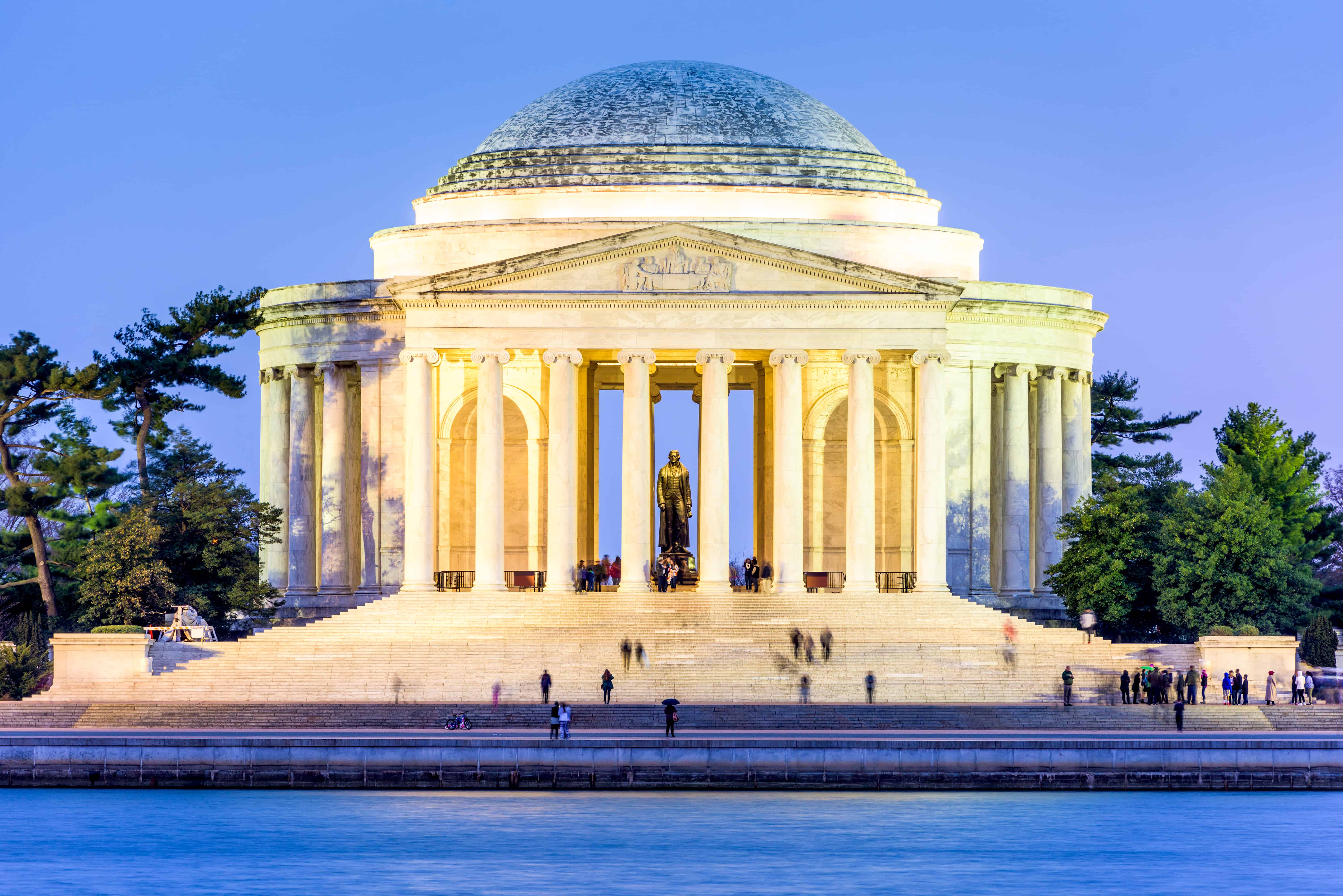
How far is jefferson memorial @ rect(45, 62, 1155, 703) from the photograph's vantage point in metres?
74.2

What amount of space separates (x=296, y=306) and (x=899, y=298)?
2427cm

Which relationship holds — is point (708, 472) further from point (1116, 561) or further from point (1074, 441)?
point (1074, 441)

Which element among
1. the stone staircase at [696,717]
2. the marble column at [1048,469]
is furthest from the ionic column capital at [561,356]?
the marble column at [1048,469]

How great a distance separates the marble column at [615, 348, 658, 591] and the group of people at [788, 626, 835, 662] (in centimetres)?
806

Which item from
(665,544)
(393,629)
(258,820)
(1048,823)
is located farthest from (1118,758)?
(665,544)

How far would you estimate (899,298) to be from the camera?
8231 centimetres

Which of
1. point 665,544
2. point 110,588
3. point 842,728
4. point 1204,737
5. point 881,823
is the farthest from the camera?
point 665,544

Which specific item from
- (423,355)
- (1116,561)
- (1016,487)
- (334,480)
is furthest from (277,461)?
(1116,561)

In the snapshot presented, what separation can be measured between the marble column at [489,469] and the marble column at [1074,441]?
79.4 ft

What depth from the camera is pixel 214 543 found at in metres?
84.9

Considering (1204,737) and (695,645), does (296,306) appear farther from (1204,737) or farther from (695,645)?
(1204,737)

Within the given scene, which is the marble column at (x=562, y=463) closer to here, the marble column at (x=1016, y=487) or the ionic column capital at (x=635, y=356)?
the ionic column capital at (x=635, y=356)

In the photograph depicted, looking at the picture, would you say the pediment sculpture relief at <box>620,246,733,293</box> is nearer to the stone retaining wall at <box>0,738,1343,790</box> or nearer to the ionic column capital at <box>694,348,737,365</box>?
the ionic column capital at <box>694,348,737,365</box>

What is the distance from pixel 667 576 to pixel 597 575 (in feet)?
8.83
